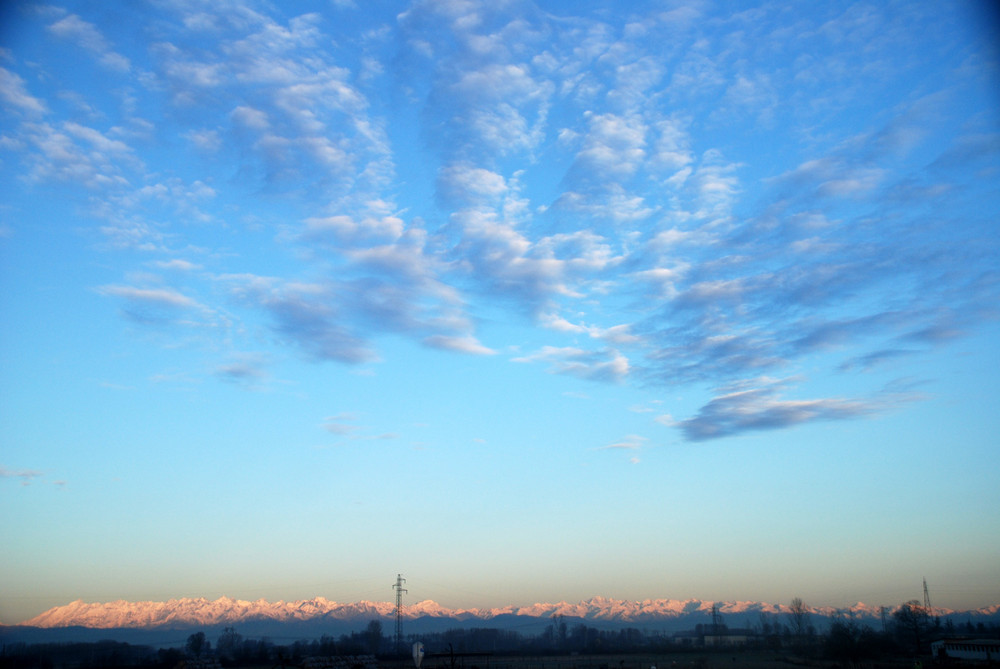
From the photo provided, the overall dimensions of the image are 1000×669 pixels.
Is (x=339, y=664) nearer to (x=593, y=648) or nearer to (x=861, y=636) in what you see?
(x=861, y=636)

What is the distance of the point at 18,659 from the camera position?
120500mm

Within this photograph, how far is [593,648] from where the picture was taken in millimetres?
190250

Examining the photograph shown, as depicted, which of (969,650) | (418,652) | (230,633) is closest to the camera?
(418,652)

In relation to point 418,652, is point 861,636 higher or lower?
lower

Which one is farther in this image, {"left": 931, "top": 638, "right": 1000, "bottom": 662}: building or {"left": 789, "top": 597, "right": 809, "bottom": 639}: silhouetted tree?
{"left": 789, "top": 597, "right": 809, "bottom": 639}: silhouetted tree

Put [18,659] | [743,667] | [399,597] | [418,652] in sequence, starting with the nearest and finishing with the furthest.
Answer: [418,652] < [743,667] < [399,597] < [18,659]

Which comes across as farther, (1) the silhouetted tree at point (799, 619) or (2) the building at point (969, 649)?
(1) the silhouetted tree at point (799, 619)

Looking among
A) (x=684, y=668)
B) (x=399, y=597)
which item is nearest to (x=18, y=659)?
(x=399, y=597)

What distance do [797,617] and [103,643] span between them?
16160 cm

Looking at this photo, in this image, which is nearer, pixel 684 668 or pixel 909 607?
pixel 684 668

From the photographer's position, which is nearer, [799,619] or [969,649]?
[969,649]

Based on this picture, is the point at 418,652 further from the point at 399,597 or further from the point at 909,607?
the point at 909,607

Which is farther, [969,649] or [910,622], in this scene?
[910,622]

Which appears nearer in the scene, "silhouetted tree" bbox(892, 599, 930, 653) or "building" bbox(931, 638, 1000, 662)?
"building" bbox(931, 638, 1000, 662)
